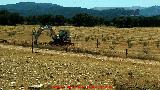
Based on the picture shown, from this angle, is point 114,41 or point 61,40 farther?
point 114,41

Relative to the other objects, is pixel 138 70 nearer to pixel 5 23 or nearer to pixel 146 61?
pixel 146 61

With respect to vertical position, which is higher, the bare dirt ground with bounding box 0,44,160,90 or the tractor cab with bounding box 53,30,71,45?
Answer: the bare dirt ground with bounding box 0,44,160,90

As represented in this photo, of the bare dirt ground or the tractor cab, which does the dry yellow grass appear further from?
the bare dirt ground

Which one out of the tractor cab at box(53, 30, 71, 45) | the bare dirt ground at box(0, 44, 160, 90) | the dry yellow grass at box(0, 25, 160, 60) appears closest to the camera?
the bare dirt ground at box(0, 44, 160, 90)

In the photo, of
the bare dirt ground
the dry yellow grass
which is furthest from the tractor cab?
the bare dirt ground

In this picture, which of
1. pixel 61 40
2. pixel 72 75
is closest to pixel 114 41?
pixel 61 40

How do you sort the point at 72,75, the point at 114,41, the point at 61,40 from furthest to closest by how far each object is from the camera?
the point at 114,41 → the point at 61,40 → the point at 72,75

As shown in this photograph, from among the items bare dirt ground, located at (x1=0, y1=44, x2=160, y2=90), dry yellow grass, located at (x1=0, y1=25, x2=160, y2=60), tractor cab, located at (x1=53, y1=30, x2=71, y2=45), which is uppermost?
bare dirt ground, located at (x1=0, y1=44, x2=160, y2=90)

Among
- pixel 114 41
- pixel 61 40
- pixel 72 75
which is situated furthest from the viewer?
pixel 114 41

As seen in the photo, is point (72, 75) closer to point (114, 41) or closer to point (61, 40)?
point (61, 40)

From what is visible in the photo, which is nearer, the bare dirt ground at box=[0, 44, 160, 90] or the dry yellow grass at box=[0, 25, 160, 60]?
the bare dirt ground at box=[0, 44, 160, 90]

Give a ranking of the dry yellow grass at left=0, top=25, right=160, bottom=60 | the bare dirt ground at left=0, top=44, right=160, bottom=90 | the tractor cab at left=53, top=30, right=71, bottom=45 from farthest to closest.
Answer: the tractor cab at left=53, top=30, right=71, bottom=45
the dry yellow grass at left=0, top=25, right=160, bottom=60
the bare dirt ground at left=0, top=44, right=160, bottom=90

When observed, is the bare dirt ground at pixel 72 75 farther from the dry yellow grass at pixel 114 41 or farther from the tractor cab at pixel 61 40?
the tractor cab at pixel 61 40

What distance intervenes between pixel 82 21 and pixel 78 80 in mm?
118107
